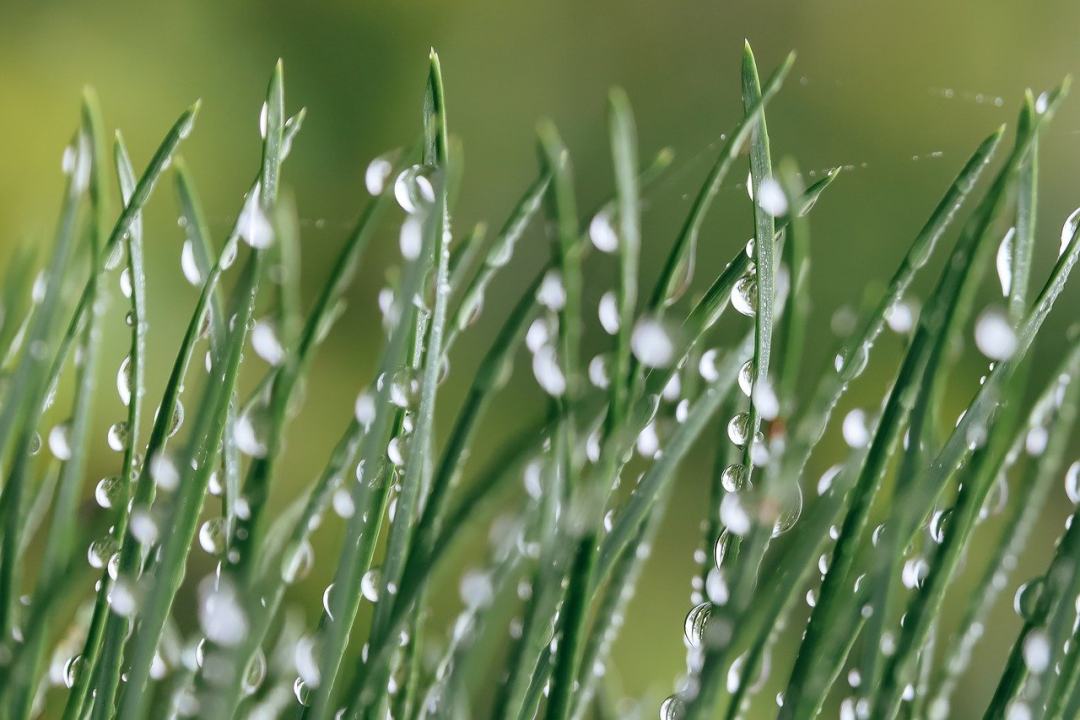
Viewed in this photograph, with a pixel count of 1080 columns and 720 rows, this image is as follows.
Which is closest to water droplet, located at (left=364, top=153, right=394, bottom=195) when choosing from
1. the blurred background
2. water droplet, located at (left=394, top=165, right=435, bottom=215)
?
water droplet, located at (left=394, top=165, right=435, bottom=215)

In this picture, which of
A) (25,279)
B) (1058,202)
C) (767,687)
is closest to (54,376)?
(25,279)

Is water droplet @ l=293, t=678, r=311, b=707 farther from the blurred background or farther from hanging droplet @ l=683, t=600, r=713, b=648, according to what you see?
the blurred background

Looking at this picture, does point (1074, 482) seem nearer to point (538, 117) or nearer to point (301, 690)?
point (301, 690)

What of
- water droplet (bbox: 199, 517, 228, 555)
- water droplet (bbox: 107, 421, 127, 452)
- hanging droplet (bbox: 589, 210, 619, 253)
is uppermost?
hanging droplet (bbox: 589, 210, 619, 253)

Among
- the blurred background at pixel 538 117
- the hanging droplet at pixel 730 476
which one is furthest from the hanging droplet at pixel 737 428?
the blurred background at pixel 538 117

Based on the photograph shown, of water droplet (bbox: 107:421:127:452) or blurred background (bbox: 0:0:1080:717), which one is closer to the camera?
water droplet (bbox: 107:421:127:452)

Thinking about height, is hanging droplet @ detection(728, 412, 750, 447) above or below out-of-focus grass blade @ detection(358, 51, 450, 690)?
above

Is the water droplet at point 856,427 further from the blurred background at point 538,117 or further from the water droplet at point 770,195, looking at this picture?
the blurred background at point 538,117

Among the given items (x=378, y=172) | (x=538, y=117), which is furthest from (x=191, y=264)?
(x=538, y=117)
